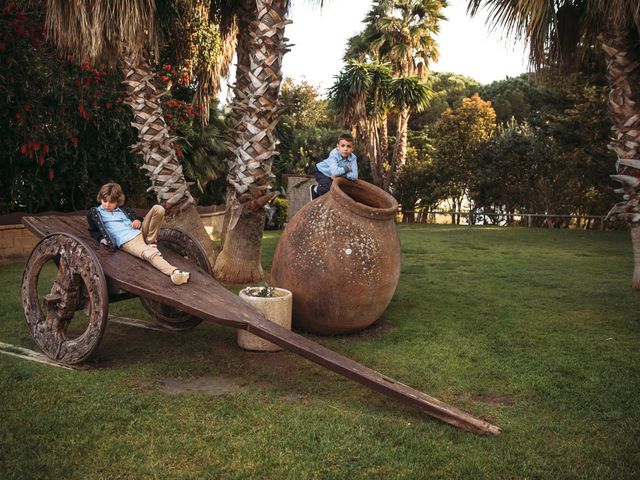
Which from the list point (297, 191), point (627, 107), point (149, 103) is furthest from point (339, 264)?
point (297, 191)

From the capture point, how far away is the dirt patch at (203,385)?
4.31m

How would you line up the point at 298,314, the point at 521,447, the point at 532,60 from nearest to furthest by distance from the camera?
1. the point at 521,447
2. the point at 298,314
3. the point at 532,60

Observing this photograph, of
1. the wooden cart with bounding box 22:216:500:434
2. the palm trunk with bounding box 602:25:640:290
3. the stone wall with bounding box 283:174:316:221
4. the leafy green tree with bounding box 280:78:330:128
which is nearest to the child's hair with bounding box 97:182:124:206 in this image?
the wooden cart with bounding box 22:216:500:434

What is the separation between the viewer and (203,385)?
14.6 ft

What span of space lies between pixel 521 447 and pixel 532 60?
725cm

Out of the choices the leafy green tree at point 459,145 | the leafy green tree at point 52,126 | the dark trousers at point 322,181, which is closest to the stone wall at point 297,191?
the leafy green tree at point 459,145

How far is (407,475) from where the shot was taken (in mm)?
3088

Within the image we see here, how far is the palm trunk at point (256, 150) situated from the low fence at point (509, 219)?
14.8 meters

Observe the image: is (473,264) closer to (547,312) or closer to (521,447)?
(547,312)

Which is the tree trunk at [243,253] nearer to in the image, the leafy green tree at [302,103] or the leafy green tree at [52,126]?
the leafy green tree at [52,126]

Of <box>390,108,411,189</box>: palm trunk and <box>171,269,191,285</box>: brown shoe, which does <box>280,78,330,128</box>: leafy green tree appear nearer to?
<box>390,108,411,189</box>: palm trunk

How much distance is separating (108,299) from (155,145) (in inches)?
183

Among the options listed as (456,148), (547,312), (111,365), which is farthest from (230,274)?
(456,148)

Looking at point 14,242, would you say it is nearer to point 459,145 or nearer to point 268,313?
point 268,313
